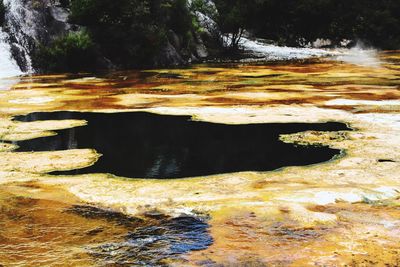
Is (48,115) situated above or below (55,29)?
below

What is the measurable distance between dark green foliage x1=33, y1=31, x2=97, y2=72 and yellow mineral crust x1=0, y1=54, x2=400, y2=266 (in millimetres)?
9905

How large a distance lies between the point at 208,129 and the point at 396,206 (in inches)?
193

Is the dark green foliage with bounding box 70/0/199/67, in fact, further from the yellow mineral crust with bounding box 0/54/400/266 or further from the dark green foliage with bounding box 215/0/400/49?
the dark green foliage with bounding box 215/0/400/49

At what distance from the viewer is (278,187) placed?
5.73 m

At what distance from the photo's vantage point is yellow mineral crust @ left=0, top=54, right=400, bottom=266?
160 inches

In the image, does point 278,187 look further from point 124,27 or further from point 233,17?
point 233,17

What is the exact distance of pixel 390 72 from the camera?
20188mm

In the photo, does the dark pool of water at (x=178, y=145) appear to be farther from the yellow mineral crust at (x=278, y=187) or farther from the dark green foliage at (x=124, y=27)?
the dark green foliage at (x=124, y=27)

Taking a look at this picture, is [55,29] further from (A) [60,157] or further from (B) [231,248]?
(B) [231,248]

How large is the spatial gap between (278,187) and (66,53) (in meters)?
18.4

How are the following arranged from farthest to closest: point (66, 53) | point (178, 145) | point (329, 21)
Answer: point (329, 21), point (66, 53), point (178, 145)

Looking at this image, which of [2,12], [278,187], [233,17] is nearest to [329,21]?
[233,17]

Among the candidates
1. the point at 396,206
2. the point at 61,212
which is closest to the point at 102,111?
the point at 61,212

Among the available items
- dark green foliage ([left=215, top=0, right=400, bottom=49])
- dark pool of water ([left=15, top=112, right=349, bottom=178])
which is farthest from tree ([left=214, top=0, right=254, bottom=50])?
dark pool of water ([left=15, top=112, right=349, bottom=178])
